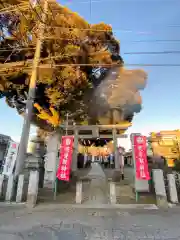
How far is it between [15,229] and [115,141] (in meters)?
9.56

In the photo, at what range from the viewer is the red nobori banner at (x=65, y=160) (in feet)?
18.7

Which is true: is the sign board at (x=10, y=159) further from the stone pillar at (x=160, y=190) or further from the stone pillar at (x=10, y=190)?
the stone pillar at (x=160, y=190)

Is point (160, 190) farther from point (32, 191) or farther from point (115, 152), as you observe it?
point (115, 152)

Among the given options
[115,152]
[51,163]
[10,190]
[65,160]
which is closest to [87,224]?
[65,160]

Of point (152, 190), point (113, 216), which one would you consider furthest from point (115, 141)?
point (113, 216)

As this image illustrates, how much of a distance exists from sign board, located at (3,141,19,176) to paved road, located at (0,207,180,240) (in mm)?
1981

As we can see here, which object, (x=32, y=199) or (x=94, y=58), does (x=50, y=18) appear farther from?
(x=32, y=199)

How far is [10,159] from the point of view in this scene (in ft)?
20.6

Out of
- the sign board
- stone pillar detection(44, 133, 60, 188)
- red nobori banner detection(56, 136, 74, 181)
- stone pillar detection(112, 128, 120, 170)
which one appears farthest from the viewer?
stone pillar detection(112, 128, 120, 170)

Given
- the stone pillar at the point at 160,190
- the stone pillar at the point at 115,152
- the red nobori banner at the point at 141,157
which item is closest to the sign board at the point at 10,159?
the red nobori banner at the point at 141,157

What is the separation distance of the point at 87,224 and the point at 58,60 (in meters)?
9.63

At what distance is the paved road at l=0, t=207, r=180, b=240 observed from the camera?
276 centimetres

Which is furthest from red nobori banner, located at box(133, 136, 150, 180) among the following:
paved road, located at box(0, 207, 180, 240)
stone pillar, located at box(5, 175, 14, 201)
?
stone pillar, located at box(5, 175, 14, 201)

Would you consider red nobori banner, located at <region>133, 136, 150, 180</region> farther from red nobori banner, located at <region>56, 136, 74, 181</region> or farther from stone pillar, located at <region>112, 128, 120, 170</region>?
stone pillar, located at <region>112, 128, 120, 170</region>
